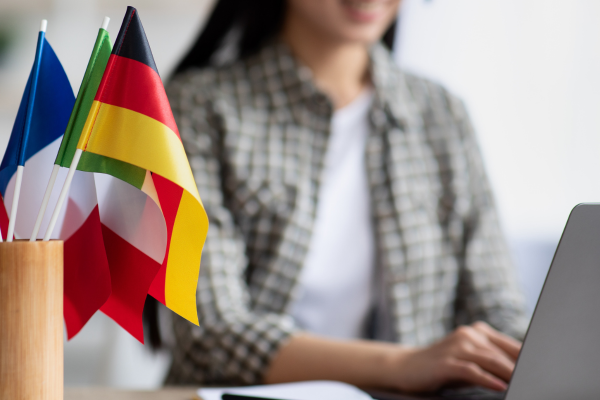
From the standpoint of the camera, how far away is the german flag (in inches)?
13.6

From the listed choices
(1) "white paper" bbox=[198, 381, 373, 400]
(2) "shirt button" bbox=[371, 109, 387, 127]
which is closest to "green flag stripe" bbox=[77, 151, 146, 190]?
(1) "white paper" bbox=[198, 381, 373, 400]

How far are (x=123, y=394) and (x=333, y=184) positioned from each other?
55 centimetres

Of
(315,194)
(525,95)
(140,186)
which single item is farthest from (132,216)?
(525,95)

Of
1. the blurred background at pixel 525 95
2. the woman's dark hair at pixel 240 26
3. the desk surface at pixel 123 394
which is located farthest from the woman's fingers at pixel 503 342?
the blurred background at pixel 525 95

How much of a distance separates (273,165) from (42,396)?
68 cm

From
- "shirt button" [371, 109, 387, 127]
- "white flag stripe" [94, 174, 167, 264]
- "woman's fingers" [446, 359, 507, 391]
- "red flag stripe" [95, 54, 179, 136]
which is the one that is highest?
"shirt button" [371, 109, 387, 127]

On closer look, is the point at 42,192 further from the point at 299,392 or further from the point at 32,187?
the point at 299,392

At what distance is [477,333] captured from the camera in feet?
2.14

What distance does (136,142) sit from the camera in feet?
1.13

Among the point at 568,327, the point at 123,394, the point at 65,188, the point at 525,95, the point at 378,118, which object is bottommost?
the point at 123,394

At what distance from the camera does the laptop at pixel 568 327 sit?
39 centimetres

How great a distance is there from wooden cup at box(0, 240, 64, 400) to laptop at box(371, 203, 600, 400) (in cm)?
32

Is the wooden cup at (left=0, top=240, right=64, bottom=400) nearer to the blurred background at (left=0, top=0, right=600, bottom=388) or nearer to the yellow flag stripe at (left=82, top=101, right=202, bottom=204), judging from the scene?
the yellow flag stripe at (left=82, top=101, right=202, bottom=204)

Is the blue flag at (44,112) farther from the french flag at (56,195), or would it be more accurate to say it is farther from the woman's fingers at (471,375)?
the woman's fingers at (471,375)
